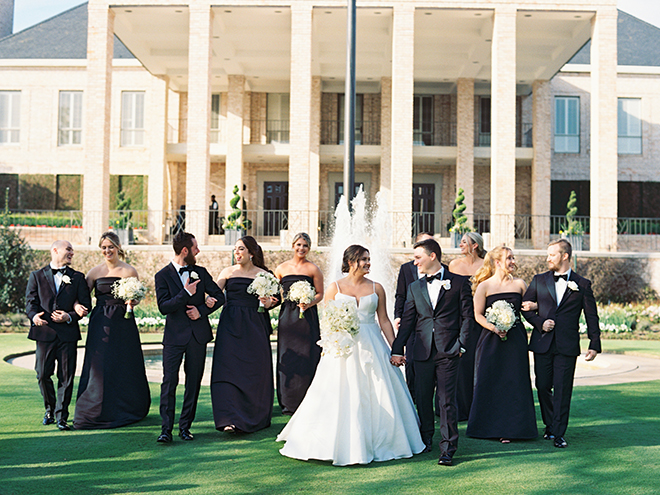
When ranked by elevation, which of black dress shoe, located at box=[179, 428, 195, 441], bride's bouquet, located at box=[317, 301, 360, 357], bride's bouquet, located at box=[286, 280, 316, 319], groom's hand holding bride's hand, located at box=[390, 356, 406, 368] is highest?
bride's bouquet, located at box=[286, 280, 316, 319]

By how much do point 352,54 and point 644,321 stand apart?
1193cm

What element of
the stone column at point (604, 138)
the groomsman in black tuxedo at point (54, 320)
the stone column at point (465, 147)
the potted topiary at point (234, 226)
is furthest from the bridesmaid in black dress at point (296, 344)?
the stone column at point (465, 147)

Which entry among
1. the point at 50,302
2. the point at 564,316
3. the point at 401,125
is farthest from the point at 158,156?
the point at 564,316

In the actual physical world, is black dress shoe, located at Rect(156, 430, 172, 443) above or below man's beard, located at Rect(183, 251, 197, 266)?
below

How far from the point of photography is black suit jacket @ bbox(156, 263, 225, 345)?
6742 millimetres

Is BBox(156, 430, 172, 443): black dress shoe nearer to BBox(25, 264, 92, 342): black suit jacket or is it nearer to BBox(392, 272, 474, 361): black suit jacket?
BBox(25, 264, 92, 342): black suit jacket

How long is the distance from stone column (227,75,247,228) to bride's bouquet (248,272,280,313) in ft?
74.2

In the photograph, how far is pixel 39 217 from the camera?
30.3 metres

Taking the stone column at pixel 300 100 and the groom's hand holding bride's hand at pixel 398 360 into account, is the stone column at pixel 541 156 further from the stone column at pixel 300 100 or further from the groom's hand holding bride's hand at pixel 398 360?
the groom's hand holding bride's hand at pixel 398 360

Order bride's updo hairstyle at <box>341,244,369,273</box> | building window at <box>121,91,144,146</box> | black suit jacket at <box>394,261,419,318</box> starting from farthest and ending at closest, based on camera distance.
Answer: building window at <box>121,91,144,146</box>
black suit jacket at <box>394,261,419,318</box>
bride's updo hairstyle at <box>341,244,369,273</box>

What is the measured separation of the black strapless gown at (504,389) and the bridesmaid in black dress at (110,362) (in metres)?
3.75

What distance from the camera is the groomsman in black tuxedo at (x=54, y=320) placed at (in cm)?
732

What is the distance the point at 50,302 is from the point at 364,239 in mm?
10731

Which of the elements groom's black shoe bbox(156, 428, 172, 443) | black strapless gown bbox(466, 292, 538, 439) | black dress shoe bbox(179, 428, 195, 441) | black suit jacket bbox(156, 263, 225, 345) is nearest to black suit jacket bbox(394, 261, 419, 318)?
black strapless gown bbox(466, 292, 538, 439)
